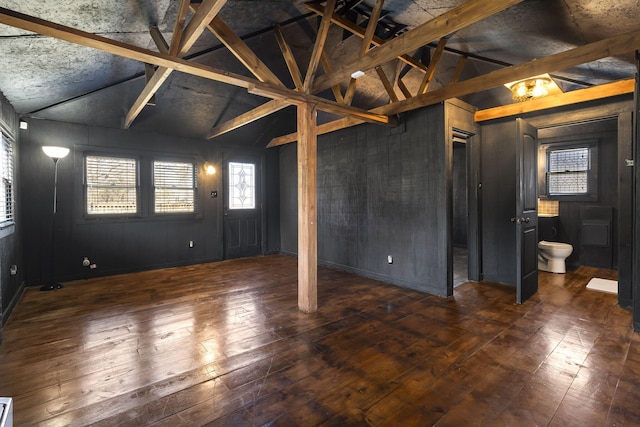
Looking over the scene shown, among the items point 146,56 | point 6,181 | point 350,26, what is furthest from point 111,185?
point 350,26

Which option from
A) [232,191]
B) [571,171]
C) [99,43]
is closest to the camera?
[99,43]

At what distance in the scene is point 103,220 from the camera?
5.05 meters

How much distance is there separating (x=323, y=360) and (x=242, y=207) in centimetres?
490

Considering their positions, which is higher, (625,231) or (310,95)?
(310,95)

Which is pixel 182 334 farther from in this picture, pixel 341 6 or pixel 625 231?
pixel 625 231

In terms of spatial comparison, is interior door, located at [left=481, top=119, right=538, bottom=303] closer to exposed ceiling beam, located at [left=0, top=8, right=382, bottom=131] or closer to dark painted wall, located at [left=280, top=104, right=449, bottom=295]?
dark painted wall, located at [left=280, top=104, right=449, bottom=295]

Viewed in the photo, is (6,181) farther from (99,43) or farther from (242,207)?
(242,207)

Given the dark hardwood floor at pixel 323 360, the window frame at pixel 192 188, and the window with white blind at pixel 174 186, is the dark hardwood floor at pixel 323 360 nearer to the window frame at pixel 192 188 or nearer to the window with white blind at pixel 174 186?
the window frame at pixel 192 188

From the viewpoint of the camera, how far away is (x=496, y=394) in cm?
196

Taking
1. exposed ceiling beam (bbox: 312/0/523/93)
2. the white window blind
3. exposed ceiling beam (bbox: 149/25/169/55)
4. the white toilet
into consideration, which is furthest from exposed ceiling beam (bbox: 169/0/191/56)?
the white window blind

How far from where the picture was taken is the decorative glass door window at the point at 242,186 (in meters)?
6.64

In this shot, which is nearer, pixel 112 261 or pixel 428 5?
pixel 428 5

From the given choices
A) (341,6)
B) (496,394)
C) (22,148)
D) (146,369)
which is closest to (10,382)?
(146,369)

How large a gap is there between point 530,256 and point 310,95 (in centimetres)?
344
